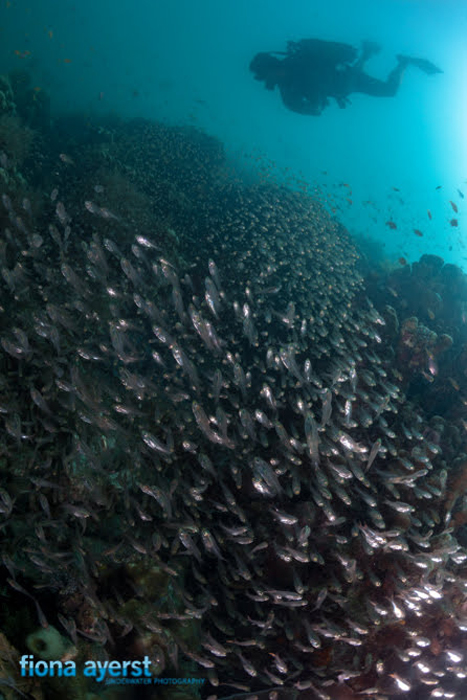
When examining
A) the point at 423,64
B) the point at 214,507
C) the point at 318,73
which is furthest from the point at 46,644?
the point at 423,64

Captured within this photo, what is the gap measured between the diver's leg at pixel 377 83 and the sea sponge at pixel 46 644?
26313 mm

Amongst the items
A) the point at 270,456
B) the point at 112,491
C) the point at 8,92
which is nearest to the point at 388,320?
the point at 270,456

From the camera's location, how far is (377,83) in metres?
22.2

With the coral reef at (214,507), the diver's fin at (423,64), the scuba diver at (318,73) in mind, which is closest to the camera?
the coral reef at (214,507)

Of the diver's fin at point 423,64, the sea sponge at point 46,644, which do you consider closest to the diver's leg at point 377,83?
the diver's fin at point 423,64

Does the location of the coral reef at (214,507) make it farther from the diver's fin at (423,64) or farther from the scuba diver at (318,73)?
the diver's fin at (423,64)

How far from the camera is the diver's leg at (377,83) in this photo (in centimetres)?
2194

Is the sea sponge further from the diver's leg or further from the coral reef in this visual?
the diver's leg

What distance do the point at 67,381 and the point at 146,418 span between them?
1.31 m

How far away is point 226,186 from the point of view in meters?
16.5

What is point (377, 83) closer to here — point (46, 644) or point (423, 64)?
point (423, 64)

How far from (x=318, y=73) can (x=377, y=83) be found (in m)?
3.64

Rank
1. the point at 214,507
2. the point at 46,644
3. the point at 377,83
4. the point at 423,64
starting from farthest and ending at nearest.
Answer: the point at 423,64 → the point at 377,83 → the point at 214,507 → the point at 46,644

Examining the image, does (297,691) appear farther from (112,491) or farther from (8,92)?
(8,92)
